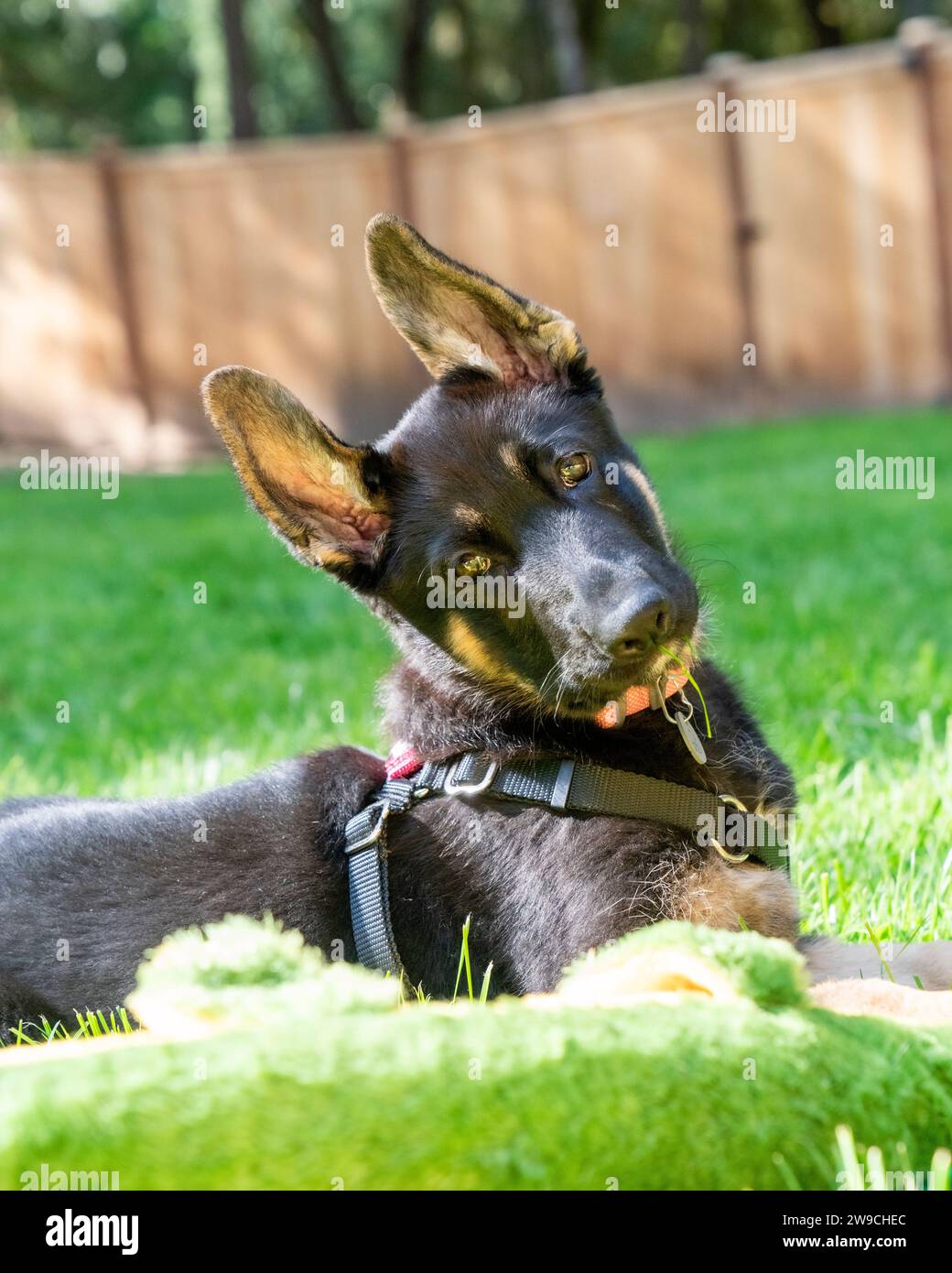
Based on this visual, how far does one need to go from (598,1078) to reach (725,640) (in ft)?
14.6

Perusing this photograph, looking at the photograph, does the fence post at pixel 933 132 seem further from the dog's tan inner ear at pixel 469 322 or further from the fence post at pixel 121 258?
the dog's tan inner ear at pixel 469 322

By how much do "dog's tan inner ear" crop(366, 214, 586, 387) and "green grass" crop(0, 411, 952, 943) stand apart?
0.55 metres

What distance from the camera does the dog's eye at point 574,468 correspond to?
2982 millimetres

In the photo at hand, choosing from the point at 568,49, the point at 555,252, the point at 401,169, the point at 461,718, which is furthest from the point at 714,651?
the point at 568,49

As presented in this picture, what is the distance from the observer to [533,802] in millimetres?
2811

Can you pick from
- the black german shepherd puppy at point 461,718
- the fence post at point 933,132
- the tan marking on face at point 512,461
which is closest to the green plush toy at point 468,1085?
the black german shepherd puppy at point 461,718

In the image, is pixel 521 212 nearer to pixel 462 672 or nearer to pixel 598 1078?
pixel 462 672

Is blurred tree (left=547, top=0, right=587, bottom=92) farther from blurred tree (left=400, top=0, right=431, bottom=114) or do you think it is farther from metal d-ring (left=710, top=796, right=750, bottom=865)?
metal d-ring (left=710, top=796, right=750, bottom=865)

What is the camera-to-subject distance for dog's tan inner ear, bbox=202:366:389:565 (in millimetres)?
2785

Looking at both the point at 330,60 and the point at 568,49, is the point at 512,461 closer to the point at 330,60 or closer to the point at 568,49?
the point at 568,49

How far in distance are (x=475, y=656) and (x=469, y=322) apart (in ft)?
2.60

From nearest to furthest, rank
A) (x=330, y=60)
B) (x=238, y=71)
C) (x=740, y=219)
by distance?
(x=740, y=219)
(x=238, y=71)
(x=330, y=60)
